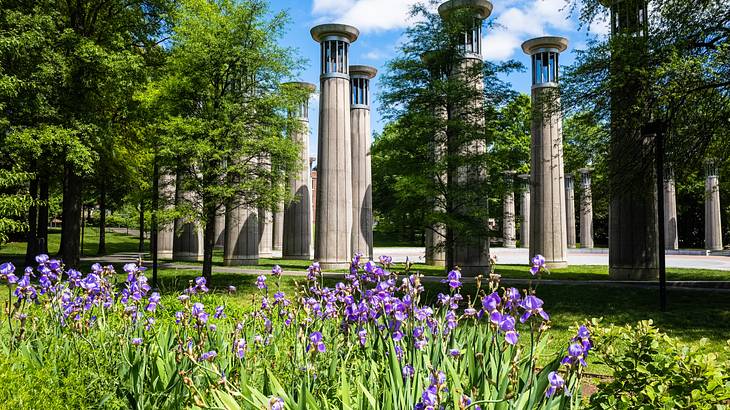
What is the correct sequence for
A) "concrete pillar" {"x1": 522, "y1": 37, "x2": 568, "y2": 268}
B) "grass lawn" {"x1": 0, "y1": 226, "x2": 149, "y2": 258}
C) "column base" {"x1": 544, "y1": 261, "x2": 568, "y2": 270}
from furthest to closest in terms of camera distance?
1. "grass lawn" {"x1": 0, "y1": 226, "x2": 149, "y2": 258}
2. "concrete pillar" {"x1": 522, "y1": 37, "x2": 568, "y2": 268}
3. "column base" {"x1": 544, "y1": 261, "x2": 568, "y2": 270}

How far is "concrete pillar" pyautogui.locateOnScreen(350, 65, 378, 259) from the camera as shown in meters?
28.4

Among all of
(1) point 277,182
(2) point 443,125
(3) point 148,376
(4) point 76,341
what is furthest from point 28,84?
(3) point 148,376

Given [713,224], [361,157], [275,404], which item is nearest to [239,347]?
→ [275,404]

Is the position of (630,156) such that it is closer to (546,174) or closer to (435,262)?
(546,174)

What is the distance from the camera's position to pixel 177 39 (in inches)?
626

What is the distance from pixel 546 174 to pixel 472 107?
32.2ft

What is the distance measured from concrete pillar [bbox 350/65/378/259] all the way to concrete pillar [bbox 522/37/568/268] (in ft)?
27.6

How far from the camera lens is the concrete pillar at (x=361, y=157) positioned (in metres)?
28.4

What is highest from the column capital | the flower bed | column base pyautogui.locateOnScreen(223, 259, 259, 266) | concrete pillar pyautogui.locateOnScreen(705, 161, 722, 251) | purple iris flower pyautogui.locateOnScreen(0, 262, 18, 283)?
the column capital

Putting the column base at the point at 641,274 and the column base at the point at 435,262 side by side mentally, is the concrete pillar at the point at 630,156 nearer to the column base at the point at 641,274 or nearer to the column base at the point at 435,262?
the column base at the point at 641,274

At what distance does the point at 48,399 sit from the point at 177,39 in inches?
558

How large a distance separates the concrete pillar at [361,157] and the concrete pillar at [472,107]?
9928mm

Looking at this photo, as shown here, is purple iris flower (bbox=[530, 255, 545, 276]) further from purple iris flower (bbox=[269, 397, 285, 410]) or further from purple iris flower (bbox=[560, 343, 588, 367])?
purple iris flower (bbox=[269, 397, 285, 410])

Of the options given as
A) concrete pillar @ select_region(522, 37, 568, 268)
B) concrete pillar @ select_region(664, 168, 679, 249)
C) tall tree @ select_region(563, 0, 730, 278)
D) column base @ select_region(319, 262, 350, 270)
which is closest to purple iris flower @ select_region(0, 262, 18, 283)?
tall tree @ select_region(563, 0, 730, 278)
